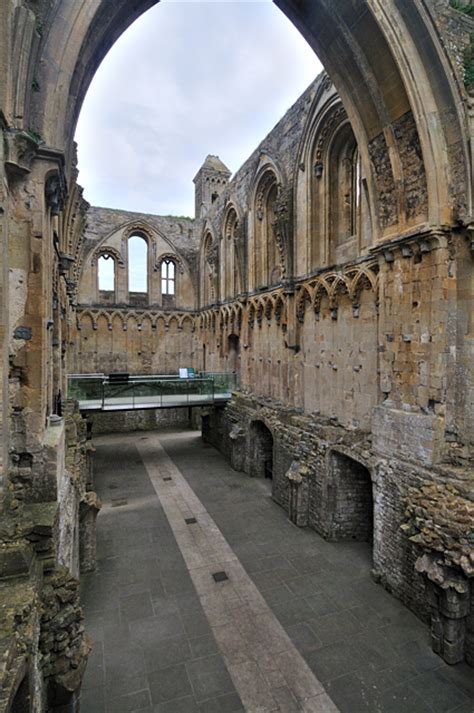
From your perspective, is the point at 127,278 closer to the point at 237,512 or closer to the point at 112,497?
the point at 112,497

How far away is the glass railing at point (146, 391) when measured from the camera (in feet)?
42.4

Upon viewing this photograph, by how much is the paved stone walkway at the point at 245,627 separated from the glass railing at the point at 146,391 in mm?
4090

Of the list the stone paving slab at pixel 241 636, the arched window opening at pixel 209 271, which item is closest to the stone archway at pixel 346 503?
the stone paving slab at pixel 241 636

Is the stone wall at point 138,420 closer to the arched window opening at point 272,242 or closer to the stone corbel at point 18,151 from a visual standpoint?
the arched window opening at point 272,242

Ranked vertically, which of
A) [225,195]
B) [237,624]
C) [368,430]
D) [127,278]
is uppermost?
[225,195]

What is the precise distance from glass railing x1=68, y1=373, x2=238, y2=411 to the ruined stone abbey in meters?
0.80

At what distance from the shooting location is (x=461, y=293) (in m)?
6.16

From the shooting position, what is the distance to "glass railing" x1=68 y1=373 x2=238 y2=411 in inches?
508

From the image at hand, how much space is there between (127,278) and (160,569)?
1628 centimetres

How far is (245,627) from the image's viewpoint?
5883 mm

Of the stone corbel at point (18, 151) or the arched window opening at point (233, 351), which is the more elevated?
the stone corbel at point (18, 151)

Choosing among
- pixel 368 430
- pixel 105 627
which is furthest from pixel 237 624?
pixel 368 430

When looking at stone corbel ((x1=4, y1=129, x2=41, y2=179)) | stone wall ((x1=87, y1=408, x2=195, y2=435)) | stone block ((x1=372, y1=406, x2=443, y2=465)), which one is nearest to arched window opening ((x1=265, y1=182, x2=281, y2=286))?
stone block ((x1=372, y1=406, x2=443, y2=465))

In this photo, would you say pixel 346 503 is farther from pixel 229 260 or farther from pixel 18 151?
pixel 229 260
